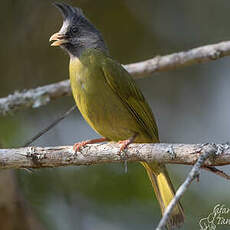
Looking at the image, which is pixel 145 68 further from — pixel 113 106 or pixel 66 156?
pixel 66 156

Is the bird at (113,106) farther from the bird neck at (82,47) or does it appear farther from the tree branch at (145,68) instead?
the tree branch at (145,68)

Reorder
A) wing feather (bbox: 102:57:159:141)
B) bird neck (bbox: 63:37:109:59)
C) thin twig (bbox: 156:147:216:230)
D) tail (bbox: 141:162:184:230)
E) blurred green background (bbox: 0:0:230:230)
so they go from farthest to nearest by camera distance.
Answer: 1. blurred green background (bbox: 0:0:230:230)
2. bird neck (bbox: 63:37:109:59)
3. wing feather (bbox: 102:57:159:141)
4. tail (bbox: 141:162:184:230)
5. thin twig (bbox: 156:147:216:230)

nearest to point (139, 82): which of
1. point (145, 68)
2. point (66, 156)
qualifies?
point (145, 68)

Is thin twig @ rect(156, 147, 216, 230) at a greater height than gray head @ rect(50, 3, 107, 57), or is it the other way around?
gray head @ rect(50, 3, 107, 57)

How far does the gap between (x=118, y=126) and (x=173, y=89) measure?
3.22 meters

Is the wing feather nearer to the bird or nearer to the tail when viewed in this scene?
the bird

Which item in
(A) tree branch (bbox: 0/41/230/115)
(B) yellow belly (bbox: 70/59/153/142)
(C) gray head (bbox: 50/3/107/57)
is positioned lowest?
(B) yellow belly (bbox: 70/59/153/142)

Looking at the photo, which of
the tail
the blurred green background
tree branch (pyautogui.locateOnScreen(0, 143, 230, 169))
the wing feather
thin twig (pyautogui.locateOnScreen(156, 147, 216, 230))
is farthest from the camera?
the blurred green background

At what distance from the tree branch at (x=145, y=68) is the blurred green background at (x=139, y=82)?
0.84 m

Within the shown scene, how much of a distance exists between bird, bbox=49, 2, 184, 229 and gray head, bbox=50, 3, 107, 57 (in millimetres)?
17

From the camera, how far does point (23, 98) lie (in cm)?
498

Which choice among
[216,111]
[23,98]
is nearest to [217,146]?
[23,98]

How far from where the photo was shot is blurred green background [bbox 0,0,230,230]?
18.3ft

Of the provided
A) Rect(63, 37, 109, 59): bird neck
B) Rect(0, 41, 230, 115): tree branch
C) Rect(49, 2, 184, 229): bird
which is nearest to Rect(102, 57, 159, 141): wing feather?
Rect(49, 2, 184, 229): bird
